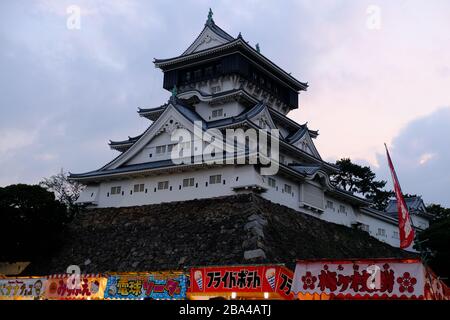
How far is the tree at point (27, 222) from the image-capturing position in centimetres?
2708

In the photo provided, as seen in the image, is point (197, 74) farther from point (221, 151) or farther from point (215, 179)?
point (215, 179)

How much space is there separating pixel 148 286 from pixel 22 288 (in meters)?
5.96

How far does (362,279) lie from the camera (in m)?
10.8

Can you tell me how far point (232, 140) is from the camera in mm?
27406

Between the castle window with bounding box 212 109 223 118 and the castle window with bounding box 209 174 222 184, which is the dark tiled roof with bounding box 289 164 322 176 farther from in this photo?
the castle window with bounding box 212 109 223 118

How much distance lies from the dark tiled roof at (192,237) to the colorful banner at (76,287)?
6.69m

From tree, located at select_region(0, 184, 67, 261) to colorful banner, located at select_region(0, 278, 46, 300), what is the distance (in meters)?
9.45

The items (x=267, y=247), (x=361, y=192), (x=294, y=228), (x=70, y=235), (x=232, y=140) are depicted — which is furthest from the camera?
(x=361, y=192)

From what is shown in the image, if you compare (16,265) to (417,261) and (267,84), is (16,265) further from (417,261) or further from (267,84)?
(417,261)

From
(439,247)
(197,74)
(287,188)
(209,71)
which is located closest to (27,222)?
(287,188)

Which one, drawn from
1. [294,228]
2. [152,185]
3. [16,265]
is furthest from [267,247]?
[16,265]

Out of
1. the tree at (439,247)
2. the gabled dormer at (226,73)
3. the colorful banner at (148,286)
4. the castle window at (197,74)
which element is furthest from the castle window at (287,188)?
the colorful banner at (148,286)

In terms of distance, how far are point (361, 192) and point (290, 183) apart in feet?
110

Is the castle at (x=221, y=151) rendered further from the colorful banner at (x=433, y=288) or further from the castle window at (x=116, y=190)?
the colorful banner at (x=433, y=288)
